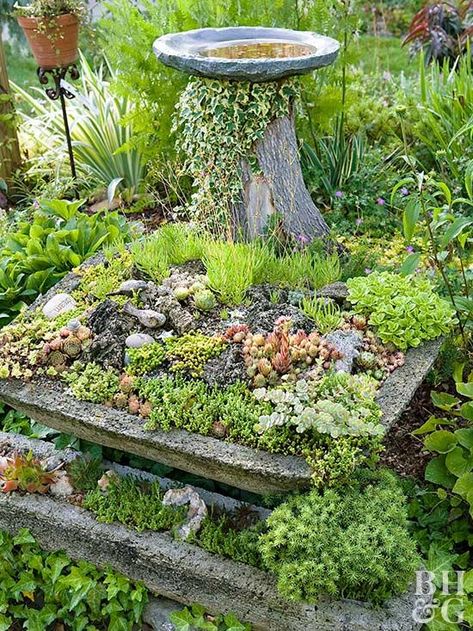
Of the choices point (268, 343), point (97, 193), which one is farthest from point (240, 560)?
point (97, 193)

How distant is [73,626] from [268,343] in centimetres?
134

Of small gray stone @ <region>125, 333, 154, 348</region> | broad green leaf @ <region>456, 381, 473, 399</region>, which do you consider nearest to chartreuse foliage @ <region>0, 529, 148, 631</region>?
small gray stone @ <region>125, 333, 154, 348</region>

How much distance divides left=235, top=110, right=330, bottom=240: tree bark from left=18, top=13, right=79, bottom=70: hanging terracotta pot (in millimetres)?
1785

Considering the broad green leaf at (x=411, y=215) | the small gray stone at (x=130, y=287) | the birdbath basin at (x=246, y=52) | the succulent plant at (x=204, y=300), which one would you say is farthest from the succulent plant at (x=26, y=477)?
the birdbath basin at (x=246, y=52)

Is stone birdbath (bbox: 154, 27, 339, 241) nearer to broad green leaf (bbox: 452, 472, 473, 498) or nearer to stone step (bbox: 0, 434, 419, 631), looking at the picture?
broad green leaf (bbox: 452, 472, 473, 498)

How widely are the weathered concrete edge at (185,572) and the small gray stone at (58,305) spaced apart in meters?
0.84

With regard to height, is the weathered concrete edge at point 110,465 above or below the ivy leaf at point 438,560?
above

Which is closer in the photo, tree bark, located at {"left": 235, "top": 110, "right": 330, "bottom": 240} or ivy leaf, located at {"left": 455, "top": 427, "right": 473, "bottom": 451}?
ivy leaf, located at {"left": 455, "top": 427, "right": 473, "bottom": 451}

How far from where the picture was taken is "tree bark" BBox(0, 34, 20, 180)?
5543 millimetres

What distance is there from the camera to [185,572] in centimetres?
271

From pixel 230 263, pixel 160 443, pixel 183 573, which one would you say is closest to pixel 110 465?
pixel 160 443

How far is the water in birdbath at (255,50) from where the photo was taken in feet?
13.8

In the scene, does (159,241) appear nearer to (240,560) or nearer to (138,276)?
(138,276)

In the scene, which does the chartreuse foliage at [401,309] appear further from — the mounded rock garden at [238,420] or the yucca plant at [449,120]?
the yucca plant at [449,120]
